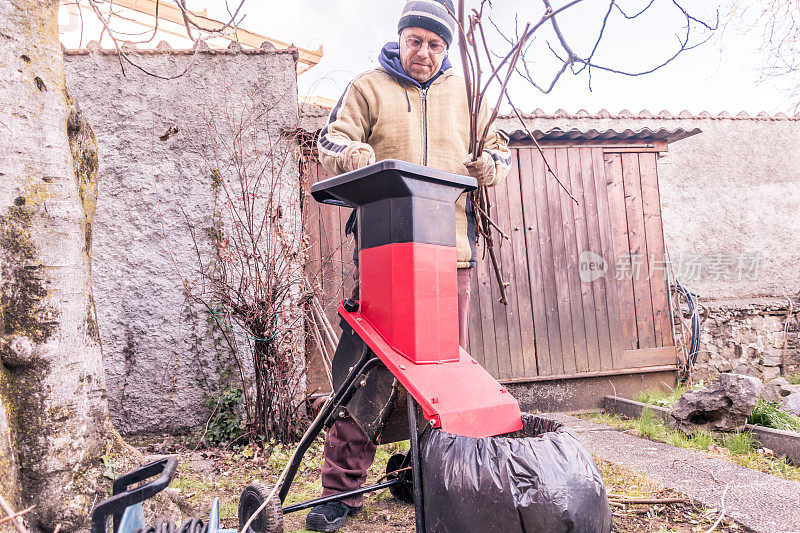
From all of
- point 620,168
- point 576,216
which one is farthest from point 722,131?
point 576,216

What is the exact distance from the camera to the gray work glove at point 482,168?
1986mm

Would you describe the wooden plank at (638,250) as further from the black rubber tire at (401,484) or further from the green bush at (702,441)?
the black rubber tire at (401,484)

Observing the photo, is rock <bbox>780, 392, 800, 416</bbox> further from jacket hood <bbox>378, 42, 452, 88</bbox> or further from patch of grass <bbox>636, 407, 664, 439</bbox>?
jacket hood <bbox>378, 42, 452, 88</bbox>

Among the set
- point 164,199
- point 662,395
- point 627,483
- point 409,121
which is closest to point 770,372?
point 662,395

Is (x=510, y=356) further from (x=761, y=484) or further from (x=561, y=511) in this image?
(x=561, y=511)

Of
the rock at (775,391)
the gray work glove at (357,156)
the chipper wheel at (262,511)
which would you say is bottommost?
the rock at (775,391)

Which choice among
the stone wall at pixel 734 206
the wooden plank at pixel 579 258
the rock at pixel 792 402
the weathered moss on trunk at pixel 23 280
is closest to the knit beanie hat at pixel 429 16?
the weathered moss on trunk at pixel 23 280

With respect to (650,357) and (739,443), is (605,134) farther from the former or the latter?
(739,443)

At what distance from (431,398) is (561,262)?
4266mm

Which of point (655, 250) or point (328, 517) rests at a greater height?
point (655, 250)

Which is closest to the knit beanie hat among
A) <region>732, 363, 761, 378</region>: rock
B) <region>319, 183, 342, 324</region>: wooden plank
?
<region>319, 183, 342, 324</region>: wooden plank

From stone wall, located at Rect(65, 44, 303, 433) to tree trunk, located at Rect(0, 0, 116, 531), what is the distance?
5.83 ft

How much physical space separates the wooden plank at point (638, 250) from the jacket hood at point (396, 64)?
3.85 m

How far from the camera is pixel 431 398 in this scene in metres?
1.39
